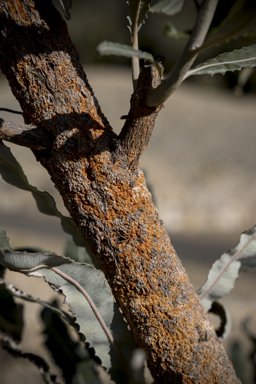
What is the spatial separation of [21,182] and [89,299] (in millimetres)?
214

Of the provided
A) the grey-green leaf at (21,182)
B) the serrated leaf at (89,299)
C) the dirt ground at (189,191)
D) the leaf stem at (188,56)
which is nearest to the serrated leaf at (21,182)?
the grey-green leaf at (21,182)

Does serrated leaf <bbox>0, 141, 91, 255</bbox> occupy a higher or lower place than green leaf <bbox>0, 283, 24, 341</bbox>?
higher

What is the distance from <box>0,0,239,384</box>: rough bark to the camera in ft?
1.30

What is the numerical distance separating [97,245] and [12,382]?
2.98 ft

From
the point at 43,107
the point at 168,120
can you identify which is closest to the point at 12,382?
the point at 43,107

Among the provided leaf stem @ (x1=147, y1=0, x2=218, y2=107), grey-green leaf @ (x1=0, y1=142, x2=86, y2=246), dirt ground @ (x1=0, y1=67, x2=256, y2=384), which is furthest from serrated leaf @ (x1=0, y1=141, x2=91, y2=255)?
dirt ground @ (x1=0, y1=67, x2=256, y2=384)

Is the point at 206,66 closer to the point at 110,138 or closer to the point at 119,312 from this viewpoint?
the point at 110,138

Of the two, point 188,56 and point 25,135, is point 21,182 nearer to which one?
point 25,135

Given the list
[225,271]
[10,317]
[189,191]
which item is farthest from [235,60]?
[189,191]

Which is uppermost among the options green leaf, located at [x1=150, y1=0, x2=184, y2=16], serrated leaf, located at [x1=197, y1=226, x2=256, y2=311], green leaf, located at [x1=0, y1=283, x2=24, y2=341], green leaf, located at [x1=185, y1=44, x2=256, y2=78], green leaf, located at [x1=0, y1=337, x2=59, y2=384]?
green leaf, located at [x1=185, y1=44, x2=256, y2=78]

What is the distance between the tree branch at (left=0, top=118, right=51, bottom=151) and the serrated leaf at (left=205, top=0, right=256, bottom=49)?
23 cm

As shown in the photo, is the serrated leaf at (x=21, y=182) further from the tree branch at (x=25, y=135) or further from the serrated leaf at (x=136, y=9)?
the serrated leaf at (x=136, y=9)

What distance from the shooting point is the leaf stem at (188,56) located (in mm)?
275

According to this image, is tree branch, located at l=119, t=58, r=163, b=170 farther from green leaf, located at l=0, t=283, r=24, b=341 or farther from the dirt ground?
the dirt ground
